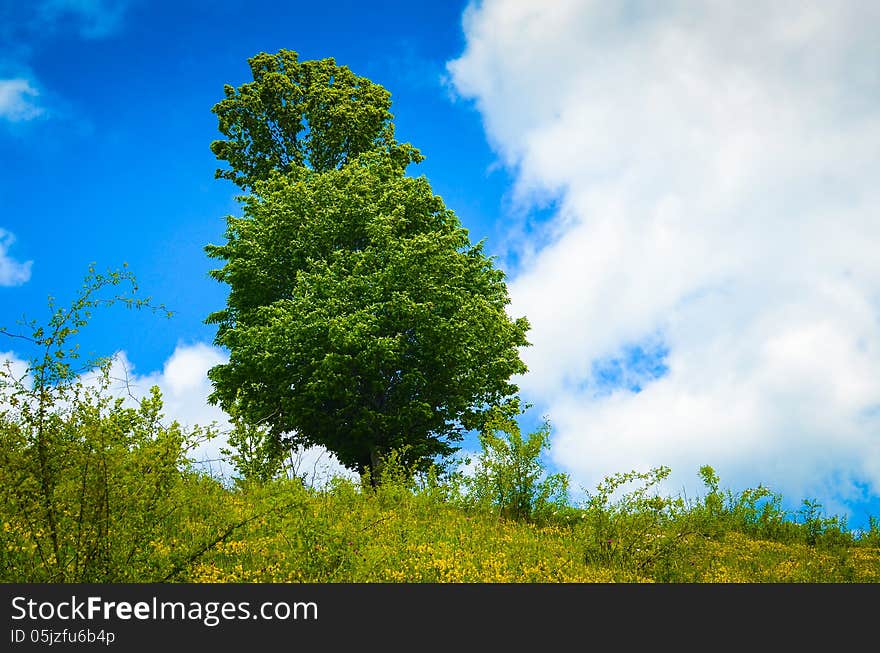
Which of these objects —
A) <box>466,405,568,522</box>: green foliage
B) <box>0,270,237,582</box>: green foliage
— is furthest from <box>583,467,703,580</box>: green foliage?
<box>0,270,237,582</box>: green foliage

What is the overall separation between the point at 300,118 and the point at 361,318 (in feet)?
36.6

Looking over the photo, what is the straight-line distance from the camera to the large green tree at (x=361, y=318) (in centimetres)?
1833

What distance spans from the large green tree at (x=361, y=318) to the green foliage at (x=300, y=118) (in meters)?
0.59

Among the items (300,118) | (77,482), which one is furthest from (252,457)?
(300,118)

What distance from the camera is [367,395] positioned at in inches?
781

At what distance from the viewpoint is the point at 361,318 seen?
17.8m

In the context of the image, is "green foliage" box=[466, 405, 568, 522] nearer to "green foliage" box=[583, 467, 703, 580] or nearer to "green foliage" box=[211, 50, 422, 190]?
"green foliage" box=[583, 467, 703, 580]

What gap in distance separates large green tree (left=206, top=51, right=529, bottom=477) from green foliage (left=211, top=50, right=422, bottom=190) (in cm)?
59

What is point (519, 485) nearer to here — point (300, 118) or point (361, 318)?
point (361, 318)

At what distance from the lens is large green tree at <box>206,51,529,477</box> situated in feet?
60.1

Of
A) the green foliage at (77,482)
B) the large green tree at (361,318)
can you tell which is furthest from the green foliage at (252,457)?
the large green tree at (361,318)
